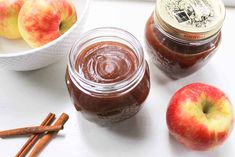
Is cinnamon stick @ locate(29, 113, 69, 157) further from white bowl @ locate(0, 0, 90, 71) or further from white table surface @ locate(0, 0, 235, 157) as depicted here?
A: white bowl @ locate(0, 0, 90, 71)

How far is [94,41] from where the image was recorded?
2.46ft

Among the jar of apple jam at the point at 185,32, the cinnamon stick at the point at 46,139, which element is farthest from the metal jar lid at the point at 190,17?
the cinnamon stick at the point at 46,139

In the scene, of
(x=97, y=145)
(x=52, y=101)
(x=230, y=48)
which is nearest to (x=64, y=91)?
(x=52, y=101)

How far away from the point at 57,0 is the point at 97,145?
0.30 m

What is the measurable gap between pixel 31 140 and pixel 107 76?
20cm

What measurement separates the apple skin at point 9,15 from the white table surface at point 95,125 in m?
0.09

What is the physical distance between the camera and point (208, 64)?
2.78ft

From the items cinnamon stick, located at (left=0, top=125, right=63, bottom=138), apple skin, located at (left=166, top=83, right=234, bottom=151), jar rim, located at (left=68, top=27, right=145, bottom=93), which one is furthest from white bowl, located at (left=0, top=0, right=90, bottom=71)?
apple skin, located at (left=166, top=83, right=234, bottom=151)

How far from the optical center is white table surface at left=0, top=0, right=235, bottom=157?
2.42 feet

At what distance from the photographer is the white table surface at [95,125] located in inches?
29.0

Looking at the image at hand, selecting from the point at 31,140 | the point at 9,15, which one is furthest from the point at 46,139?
the point at 9,15

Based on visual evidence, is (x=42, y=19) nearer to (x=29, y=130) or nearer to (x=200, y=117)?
(x=29, y=130)

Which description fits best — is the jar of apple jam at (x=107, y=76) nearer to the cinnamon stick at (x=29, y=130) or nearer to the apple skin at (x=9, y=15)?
the cinnamon stick at (x=29, y=130)

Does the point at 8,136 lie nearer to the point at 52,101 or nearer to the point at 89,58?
the point at 52,101
